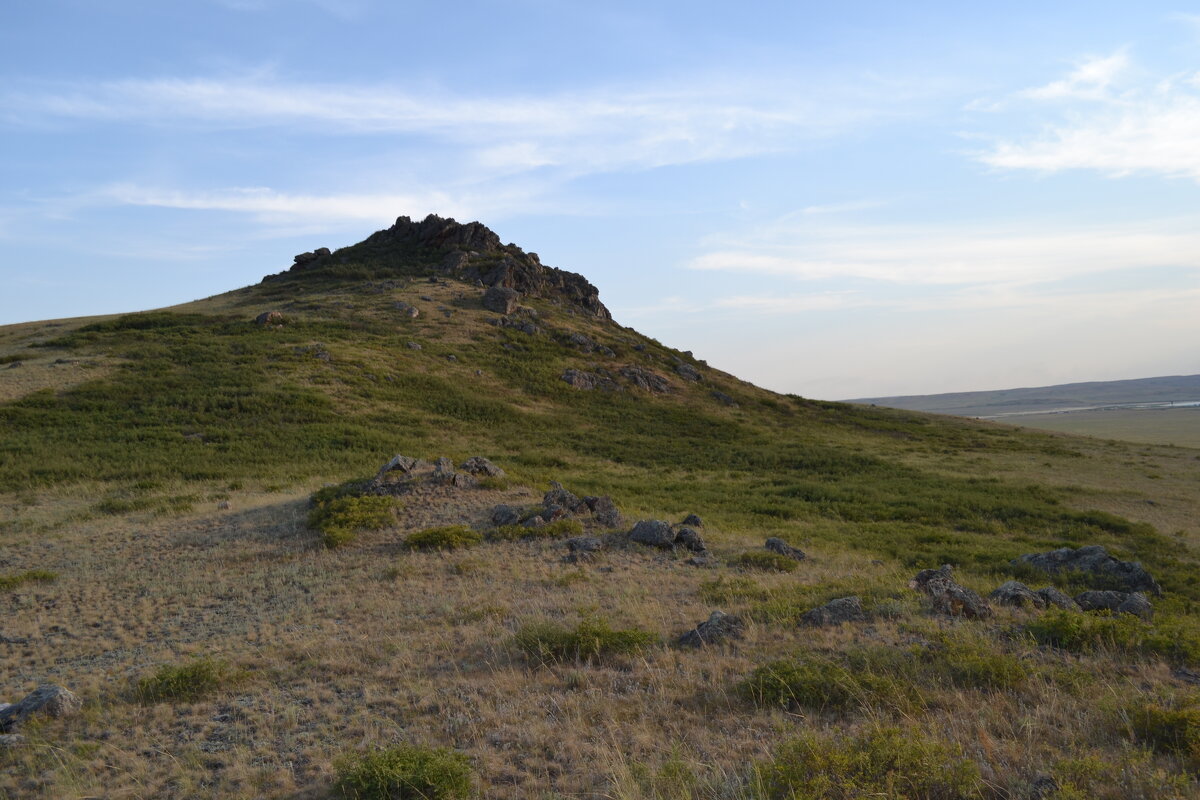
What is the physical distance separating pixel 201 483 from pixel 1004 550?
98.4 ft

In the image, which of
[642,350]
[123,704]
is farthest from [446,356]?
[123,704]

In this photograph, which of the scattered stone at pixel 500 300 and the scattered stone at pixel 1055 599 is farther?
the scattered stone at pixel 500 300

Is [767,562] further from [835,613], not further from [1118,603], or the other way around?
[1118,603]

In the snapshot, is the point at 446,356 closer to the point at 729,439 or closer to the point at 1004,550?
the point at 729,439

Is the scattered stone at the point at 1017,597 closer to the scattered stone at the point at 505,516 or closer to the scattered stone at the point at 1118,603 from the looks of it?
the scattered stone at the point at 1118,603

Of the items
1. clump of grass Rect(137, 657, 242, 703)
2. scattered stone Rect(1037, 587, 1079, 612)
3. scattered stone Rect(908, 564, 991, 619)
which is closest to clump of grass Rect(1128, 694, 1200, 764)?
scattered stone Rect(908, 564, 991, 619)

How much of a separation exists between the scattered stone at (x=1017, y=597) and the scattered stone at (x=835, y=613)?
2.91 meters

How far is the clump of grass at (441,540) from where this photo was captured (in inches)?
624

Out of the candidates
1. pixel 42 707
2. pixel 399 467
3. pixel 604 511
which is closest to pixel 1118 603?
pixel 604 511

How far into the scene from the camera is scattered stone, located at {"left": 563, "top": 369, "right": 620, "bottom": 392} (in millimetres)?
61688

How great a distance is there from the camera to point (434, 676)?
8609mm

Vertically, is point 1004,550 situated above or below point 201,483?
below

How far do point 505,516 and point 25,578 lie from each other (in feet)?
36.5

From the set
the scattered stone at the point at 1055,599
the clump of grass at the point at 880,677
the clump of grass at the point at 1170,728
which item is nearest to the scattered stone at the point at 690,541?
the scattered stone at the point at 1055,599
